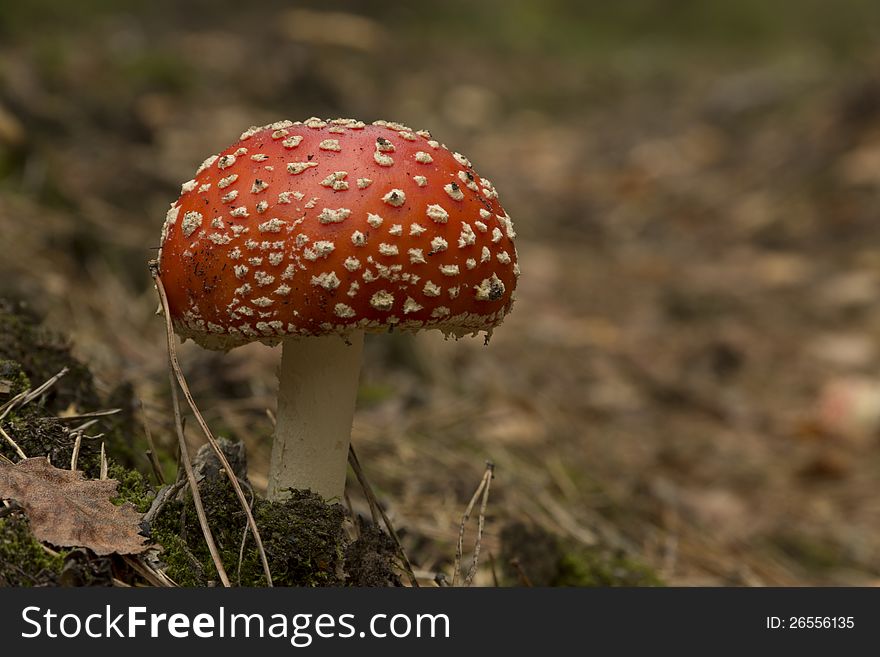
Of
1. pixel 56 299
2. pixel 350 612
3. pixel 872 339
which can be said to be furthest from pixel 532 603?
pixel 872 339

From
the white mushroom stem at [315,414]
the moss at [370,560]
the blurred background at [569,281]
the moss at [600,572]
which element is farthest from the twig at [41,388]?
the moss at [600,572]

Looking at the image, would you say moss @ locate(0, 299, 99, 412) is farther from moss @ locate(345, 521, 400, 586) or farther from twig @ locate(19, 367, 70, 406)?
moss @ locate(345, 521, 400, 586)

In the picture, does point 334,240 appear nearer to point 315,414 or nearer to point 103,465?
point 315,414

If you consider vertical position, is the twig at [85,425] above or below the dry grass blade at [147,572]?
above

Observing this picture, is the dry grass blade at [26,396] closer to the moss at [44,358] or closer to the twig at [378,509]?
the moss at [44,358]

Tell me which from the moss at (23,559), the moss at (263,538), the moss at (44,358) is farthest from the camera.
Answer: the moss at (44,358)

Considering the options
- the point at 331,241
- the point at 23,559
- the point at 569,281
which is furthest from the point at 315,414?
the point at 569,281
